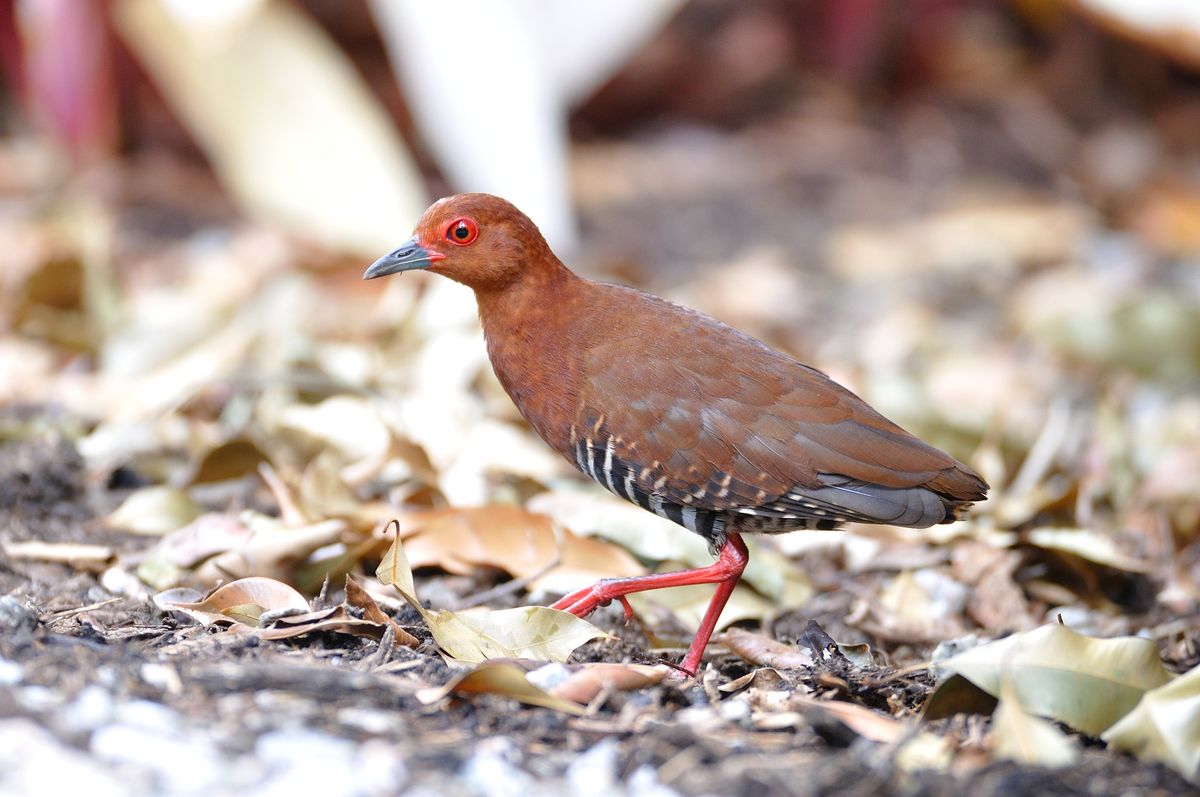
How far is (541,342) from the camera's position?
342 cm

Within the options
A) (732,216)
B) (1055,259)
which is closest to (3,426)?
(732,216)

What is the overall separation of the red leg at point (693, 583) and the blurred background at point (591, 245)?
0.43 m

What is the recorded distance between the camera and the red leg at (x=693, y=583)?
3.25 meters

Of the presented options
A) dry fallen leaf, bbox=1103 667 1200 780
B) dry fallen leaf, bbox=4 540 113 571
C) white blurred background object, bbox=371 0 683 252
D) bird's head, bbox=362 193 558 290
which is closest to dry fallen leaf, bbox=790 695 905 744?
dry fallen leaf, bbox=1103 667 1200 780

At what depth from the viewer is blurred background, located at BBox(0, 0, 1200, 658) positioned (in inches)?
164

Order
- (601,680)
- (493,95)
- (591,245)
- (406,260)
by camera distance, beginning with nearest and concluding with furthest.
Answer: (601,680)
(406,260)
(493,95)
(591,245)

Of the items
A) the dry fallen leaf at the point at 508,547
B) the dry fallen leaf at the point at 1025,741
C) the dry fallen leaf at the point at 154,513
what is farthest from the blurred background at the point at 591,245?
the dry fallen leaf at the point at 1025,741

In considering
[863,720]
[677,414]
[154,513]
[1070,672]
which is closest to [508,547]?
[677,414]

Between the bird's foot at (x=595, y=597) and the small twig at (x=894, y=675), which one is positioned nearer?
the small twig at (x=894, y=675)

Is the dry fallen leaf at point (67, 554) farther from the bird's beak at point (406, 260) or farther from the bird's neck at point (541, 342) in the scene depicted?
the bird's neck at point (541, 342)

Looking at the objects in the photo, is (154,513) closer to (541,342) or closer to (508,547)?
(508,547)

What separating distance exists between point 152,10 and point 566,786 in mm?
4952

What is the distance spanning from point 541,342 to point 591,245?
11.7ft

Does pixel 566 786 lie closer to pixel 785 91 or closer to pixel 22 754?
pixel 22 754
